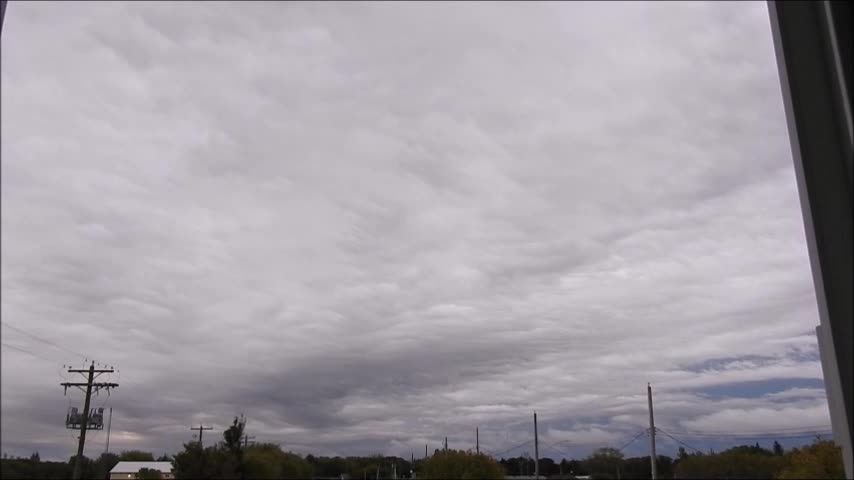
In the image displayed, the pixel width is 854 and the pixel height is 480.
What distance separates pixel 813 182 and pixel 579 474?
83.8 ft

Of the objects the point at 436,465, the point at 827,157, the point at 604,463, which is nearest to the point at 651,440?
the point at 604,463

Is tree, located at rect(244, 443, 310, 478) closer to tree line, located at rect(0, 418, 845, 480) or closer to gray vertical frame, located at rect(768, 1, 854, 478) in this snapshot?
tree line, located at rect(0, 418, 845, 480)

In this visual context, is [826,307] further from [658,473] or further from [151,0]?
[658,473]

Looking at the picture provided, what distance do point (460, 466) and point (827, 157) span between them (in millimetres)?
24359

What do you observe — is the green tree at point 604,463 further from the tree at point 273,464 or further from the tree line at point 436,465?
the tree at point 273,464

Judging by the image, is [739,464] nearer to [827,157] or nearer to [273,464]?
[273,464]

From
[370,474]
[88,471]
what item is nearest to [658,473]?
[370,474]

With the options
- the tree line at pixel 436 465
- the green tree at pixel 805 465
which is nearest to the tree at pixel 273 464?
the tree line at pixel 436 465

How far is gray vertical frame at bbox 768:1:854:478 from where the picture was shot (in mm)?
971

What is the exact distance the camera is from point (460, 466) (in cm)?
2416

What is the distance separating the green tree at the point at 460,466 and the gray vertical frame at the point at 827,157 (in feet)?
76.9

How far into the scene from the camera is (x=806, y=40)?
1.07 m

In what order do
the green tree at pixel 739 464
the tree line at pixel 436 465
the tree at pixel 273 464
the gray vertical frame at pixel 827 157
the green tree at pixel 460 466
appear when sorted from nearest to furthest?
the gray vertical frame at pixel 827 157 < the green tree at pixel 739 464 < the tree line at pixel 436 465 < the tree at pixel 273 464 < the green tree at pixel 460 466

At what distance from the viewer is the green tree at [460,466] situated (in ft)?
77.7
